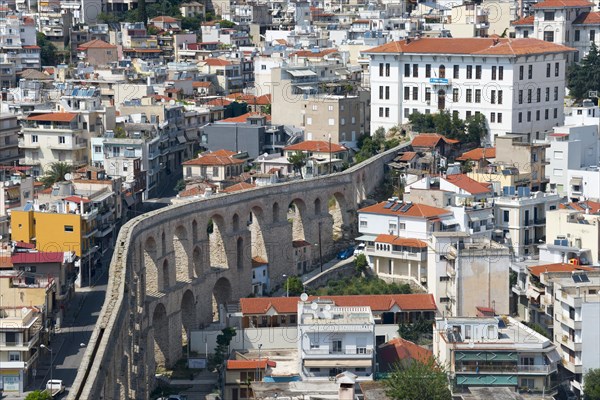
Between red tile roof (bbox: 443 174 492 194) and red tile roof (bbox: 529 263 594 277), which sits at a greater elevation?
red tile roof (bbox: 443 174 492 194)

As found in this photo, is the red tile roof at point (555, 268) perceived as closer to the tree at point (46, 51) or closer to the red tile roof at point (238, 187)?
the red tile roof at point (238, 187)

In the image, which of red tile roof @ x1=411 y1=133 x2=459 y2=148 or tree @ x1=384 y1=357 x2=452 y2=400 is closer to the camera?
tree @ x1=384 y1=357 x2=452 y2=400

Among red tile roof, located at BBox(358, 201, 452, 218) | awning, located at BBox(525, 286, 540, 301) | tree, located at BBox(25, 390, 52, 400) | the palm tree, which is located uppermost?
red tile roof, located at BBox(358, 201, 452, 218)

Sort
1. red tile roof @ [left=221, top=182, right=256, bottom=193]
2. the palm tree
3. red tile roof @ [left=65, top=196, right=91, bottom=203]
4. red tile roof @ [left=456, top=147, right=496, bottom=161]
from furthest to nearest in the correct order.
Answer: the palm tree
red tile roof @ [left=456, top=147, right=496, bottom=161]
red tile roof @ [left=221, top=182, right=256, bottom=193]
red tile roof @ [left=65, top=196, right=91, bottom=203]

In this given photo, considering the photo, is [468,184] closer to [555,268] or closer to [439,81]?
[555,268]

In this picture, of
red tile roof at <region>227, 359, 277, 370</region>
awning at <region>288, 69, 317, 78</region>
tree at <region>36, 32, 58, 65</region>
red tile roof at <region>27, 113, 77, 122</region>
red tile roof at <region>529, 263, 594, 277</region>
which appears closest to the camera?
red tile roof at <region>227, 359, 277, 370</region>

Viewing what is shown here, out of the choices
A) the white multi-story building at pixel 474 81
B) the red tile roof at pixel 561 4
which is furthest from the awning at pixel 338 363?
the red tile roof at pixel 561 4

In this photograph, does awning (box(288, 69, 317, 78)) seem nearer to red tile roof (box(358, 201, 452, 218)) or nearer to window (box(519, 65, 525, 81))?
window (box(519, 65, 525, 81))

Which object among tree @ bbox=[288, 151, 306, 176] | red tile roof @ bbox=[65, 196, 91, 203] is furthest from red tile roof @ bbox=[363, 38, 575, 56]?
red tile roof @ bbox=[65, 196, 91, 203]

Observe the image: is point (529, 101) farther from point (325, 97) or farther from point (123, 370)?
point (123, 370)
